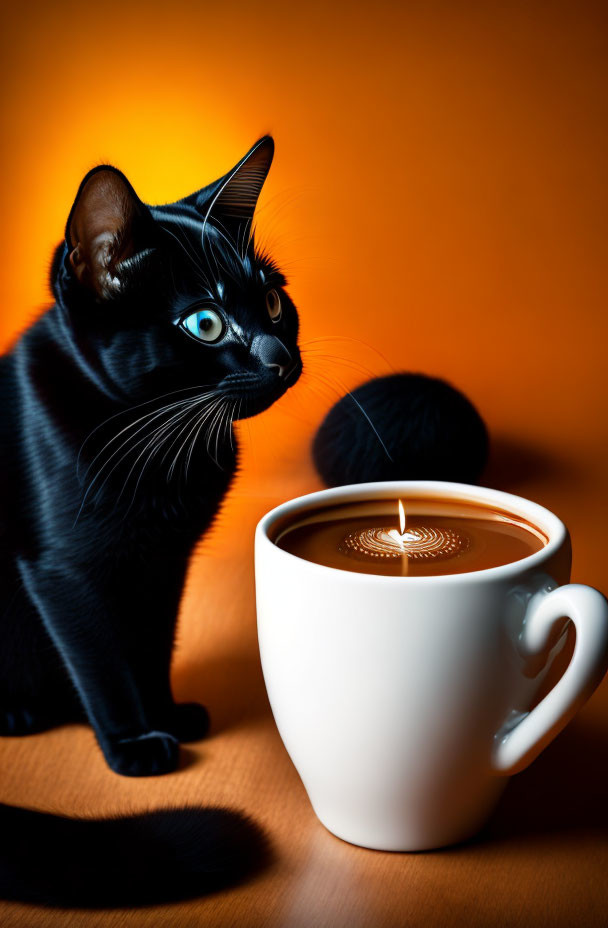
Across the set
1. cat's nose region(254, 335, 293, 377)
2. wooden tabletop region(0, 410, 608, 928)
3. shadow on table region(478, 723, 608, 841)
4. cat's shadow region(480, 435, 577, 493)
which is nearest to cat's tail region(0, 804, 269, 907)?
wooden tabletop region(0, 410, 608, 928)

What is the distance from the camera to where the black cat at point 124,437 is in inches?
16.4

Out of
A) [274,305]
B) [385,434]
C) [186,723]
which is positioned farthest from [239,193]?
[186,723]

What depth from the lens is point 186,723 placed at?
1.54ft

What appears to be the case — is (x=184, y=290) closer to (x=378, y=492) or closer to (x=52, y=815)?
(x=378, y=492)

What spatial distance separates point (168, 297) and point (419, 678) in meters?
0.21

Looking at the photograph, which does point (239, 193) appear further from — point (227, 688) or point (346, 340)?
point (227, 688)

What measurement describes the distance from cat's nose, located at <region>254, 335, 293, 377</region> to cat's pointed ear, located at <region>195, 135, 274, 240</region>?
0.06 metres

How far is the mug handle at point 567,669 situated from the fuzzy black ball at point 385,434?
233 millimetres

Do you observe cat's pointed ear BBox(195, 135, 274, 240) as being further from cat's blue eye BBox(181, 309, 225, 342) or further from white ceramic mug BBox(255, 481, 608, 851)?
white ceramic mug BBox(255, 481, 608, 851)

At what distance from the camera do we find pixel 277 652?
0.37 meters

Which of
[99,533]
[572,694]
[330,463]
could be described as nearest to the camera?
[572,694]

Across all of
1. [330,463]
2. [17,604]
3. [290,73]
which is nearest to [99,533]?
[17,604]

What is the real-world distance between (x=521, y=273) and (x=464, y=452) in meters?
0.12

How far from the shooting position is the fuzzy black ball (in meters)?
0.57
